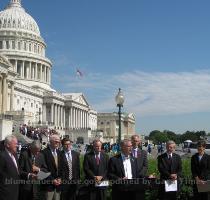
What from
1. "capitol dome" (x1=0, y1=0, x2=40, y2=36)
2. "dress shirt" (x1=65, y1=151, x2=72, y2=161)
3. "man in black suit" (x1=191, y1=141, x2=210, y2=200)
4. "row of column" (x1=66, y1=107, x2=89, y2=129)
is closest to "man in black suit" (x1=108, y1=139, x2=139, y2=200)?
"dress shirt" (x1=65, y1=151, x2=72, y2=161)

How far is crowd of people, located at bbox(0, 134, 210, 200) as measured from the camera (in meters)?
12.6

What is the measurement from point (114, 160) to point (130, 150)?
48cm

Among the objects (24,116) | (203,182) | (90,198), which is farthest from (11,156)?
(24,116)

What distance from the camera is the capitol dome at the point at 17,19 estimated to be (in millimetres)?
134812

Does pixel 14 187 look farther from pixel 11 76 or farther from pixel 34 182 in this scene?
pixel 11 76

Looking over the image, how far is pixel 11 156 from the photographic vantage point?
11688 millimetres

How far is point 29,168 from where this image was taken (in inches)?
502

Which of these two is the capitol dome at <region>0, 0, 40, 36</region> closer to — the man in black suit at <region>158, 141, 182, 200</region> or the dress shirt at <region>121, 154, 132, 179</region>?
the man in black suit at <region>158, 141, 182, 200</region>

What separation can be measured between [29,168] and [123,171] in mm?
2389

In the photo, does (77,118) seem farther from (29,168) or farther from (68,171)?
(29,168)

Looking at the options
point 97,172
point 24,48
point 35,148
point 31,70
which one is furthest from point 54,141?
point 24,48

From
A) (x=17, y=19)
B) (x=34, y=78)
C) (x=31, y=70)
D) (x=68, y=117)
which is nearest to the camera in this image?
(x=31, y=70)

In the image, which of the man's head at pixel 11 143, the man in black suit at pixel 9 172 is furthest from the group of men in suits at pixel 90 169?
the man's head at pixel 11 143

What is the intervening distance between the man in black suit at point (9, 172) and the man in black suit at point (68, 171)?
161cm
